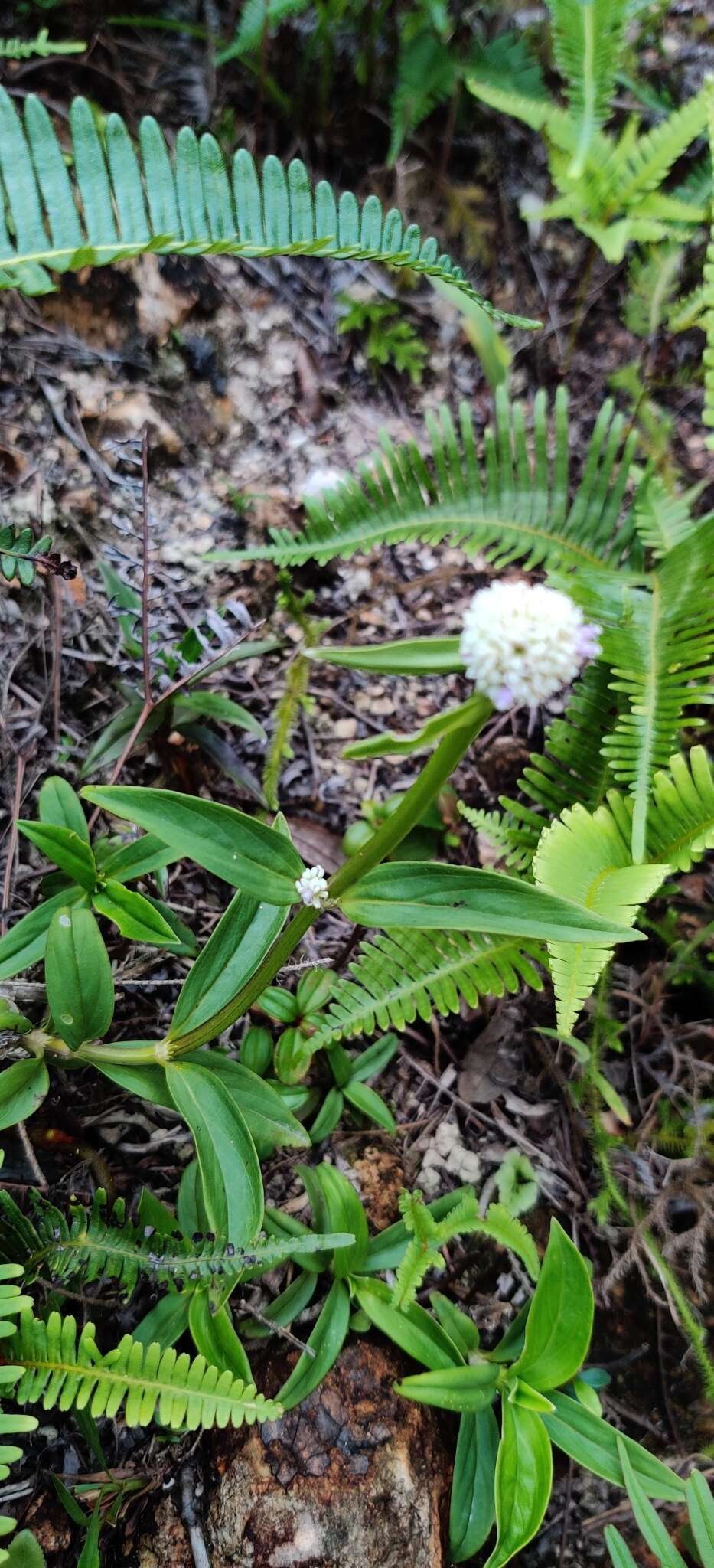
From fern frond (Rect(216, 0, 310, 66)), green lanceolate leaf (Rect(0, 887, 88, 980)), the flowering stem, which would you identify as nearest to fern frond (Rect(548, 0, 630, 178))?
fern frond (Rect(216, 0, 310, 66))

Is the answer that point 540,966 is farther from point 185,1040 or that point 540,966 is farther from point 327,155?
point 327,155

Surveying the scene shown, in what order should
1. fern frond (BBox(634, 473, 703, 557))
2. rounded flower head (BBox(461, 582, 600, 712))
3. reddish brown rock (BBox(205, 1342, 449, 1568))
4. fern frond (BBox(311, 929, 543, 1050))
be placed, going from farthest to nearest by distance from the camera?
fern frond (BBox(634, 473, 703, 557))
fern frond (BBox(311, 929, 543, 1050))
reddish brown rock (BBox(205, 1342, 449, 1568))
rounded flower head (BBox(461, 582, 600, 712))

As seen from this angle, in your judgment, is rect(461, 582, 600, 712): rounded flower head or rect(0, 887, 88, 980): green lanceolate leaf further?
rect(0, 887, 88, 980): green lanceolate leaf

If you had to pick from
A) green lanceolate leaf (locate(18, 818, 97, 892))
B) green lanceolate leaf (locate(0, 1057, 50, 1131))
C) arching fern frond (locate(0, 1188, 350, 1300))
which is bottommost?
arching fern frond (locate(0, 1188, 350, 1300))

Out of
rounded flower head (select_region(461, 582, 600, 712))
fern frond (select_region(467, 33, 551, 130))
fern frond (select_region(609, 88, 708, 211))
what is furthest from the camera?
fern frond (select_region(467, 33, 551, 130))

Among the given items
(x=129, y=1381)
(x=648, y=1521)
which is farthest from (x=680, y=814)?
(x=129, y=1381)

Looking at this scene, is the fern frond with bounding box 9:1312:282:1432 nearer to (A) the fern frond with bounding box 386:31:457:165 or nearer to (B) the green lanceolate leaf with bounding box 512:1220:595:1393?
(B) the green lanceolate leaf with bounding box 512:1220:595:1393
